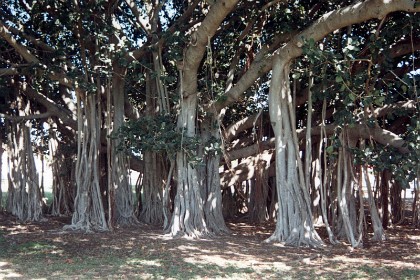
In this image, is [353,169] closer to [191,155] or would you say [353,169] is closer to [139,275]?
[191,155]

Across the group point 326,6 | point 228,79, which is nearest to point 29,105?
point 228,79

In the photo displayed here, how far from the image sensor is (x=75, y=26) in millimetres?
7234

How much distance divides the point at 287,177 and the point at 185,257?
1.69 meters

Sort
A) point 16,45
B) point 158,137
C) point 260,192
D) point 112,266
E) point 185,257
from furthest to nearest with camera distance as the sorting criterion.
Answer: point 260,192, point 16,45, point 158,137, point 185,257, point 112,266

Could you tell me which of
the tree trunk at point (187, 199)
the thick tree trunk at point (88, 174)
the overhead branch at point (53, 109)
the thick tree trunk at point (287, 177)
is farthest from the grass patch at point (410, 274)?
the overhead branch at point (53, 109)

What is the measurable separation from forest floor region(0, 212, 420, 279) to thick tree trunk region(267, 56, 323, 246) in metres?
0.23

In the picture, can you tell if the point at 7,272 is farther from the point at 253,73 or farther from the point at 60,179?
the point at 60,179

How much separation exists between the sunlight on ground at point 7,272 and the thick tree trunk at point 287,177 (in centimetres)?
303

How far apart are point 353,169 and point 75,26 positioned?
4435mm

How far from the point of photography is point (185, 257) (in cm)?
522

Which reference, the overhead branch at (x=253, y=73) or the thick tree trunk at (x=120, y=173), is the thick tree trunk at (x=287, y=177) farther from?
the thick tree trunk at (x=120, y=173)

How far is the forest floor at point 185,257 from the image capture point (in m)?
4.47

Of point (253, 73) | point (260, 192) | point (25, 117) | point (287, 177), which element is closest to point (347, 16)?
point (253, 73)

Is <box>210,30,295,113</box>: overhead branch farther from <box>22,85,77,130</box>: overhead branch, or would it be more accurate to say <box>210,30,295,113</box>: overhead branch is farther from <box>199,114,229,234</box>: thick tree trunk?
<box>22,85,77,130</box>: overhead branch
